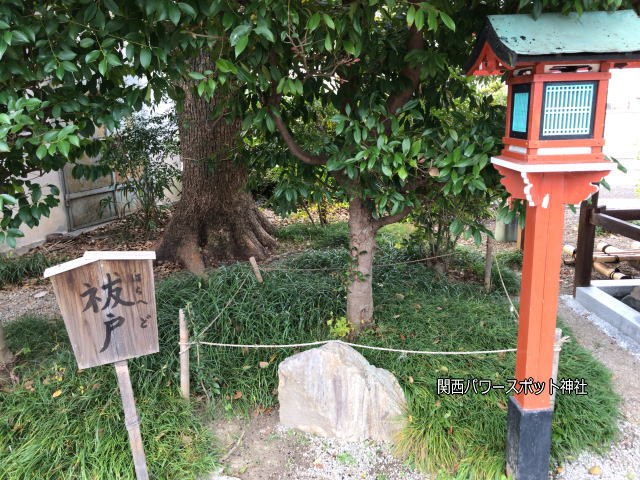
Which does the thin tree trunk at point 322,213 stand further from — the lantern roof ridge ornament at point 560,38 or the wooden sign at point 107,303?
the lantern roof ridge ornament at point 560,38

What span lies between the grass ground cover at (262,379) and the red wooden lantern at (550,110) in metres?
1.07

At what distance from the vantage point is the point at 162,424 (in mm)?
3510

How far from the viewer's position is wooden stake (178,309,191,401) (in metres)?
3.56

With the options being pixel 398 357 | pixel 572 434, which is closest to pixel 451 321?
pixel 398 357

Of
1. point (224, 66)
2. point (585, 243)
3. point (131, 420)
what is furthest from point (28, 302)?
point (585, 243)

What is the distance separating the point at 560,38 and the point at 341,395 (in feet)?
8.56

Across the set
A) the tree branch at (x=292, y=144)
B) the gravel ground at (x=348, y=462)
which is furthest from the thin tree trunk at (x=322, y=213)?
the gravel ground at (x=348, y=462)

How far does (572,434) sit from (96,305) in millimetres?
3267

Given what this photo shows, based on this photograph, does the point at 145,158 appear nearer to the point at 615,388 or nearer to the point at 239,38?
the point at 239,38

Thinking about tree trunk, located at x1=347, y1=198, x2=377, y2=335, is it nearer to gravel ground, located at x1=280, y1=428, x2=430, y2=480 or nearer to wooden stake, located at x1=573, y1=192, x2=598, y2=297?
gravel ground, located at x1=280, y1=428, x2=430, y2=480

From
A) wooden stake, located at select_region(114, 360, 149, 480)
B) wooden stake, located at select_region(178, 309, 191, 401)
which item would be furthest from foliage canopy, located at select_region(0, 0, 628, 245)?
wooden stake, located at select_region(178, 309, 191, 401)

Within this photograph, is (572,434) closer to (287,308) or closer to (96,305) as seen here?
(287,308)

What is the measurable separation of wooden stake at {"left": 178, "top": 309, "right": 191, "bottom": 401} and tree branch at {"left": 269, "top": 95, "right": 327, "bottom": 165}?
1.49 m

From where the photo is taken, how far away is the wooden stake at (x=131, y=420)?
3.05 meters
